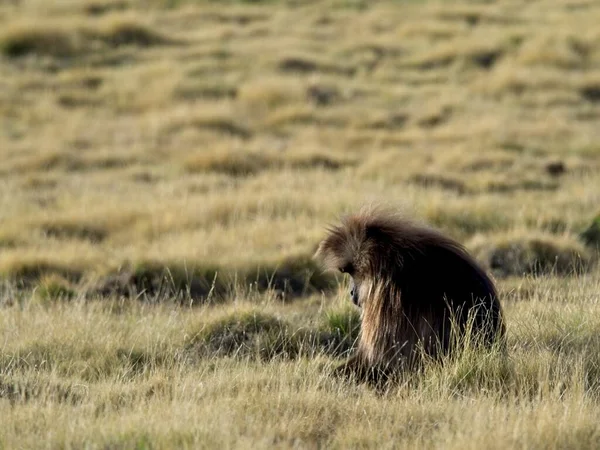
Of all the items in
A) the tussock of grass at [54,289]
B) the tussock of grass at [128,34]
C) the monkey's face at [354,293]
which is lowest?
the tussock of grass at [54,289]

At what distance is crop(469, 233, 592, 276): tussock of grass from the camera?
30.1 feet

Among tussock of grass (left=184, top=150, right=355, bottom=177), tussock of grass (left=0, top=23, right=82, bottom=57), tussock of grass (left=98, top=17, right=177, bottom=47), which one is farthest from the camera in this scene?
tussock of grass (left=98, top=17, right=177, bottom=47)

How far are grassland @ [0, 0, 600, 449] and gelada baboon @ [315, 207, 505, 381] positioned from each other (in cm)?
20

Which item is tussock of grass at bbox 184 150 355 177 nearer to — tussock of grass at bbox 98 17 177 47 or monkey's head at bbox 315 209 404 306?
monkey's head at bbox 315 209 404 306

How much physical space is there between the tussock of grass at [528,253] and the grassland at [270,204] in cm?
3

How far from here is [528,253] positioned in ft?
31.1

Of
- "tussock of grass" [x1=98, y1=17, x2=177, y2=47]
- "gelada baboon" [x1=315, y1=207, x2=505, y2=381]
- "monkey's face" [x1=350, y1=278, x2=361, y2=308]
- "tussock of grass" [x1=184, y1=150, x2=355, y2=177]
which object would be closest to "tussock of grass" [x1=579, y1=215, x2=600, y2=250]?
"gelada baboon" [x1=315, y1=207, x2=505, y2=381]

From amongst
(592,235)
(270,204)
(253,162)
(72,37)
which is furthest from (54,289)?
(72,37)

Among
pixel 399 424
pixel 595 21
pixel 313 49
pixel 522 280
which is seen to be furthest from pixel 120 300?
pixel 595 21

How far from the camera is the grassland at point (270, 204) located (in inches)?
198

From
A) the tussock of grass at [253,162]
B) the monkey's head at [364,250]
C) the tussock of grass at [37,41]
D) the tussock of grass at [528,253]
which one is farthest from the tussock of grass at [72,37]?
the monkey's head at [364,250]

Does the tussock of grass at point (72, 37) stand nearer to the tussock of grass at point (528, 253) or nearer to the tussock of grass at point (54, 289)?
the tussock of grass at point (54, 289)

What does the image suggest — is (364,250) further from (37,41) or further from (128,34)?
(128,34)

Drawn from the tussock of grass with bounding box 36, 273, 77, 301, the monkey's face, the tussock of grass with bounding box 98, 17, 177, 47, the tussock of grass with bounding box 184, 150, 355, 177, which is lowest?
the tussock of grass with bounding box 184, 150, 355, 177
